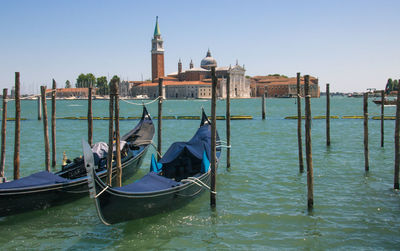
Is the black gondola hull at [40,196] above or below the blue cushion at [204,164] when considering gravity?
below

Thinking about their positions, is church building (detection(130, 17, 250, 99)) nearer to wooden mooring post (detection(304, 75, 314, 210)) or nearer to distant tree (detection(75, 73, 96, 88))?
distant tree (detection(75, 73, 96, 88))

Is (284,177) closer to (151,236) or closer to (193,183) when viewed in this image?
(193,183)

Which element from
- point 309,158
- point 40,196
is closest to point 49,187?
point 40,196

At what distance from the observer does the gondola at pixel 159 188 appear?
4.92 metres

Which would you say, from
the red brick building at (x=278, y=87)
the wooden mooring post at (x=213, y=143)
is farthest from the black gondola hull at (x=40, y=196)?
the red brick building at (x=278, y=87)

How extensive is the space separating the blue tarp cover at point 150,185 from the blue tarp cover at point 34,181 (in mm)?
1323

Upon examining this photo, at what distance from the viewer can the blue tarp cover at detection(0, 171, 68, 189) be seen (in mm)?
5691

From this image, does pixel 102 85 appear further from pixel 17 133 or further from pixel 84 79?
pixel 17 133

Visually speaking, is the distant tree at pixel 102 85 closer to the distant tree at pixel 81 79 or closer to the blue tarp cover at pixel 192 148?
the distant tree at pixel 81 79

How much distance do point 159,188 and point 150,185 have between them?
0.43ft

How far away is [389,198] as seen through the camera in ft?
22.3

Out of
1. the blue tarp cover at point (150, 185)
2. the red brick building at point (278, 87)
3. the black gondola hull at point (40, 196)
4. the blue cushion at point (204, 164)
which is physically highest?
the red brick building at point (278, 87)

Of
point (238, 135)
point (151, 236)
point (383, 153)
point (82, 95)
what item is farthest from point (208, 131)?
point (82, 95)

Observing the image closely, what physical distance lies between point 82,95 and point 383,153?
314 ft
